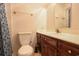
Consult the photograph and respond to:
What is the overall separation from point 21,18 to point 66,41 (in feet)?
1.84

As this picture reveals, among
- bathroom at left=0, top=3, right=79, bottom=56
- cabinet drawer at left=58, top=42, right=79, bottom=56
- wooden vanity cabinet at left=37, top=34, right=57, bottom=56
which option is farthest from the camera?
wooden vanity cabinet at left=37, top=34, right=57, bottom=56

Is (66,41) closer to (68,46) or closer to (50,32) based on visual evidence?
(68,46)

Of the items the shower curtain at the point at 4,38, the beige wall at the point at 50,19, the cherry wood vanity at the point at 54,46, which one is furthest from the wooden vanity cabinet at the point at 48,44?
the shower curtain at the point at 4,38

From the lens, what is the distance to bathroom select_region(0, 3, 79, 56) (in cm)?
123

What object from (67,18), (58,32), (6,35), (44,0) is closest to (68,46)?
(58,32)

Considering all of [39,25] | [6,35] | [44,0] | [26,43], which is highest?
[44,0]

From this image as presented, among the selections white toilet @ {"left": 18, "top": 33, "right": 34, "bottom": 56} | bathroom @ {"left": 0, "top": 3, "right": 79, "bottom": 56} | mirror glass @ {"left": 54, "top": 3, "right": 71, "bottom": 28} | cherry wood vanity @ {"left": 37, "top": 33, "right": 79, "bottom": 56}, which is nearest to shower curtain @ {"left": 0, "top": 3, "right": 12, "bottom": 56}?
bathroom @ {"left": 0, "top": 3, "right": 79, "bottom": 56}

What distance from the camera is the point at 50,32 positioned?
130cm

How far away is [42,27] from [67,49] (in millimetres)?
370

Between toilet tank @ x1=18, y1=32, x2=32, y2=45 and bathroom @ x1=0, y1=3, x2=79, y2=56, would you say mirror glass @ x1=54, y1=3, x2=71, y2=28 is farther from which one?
toilet tank @ x1=18, y1=32, x2=32, y2=45

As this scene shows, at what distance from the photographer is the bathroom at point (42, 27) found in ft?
4.04

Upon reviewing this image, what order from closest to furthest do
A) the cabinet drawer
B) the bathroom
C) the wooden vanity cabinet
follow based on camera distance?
the cabinet drawer
the bathroom
the wooden vanity cabinet

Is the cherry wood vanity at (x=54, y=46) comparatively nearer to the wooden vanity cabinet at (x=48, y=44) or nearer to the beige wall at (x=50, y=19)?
the wooden vanity cabinet at (x=48, y=44)

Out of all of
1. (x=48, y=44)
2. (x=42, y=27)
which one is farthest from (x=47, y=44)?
(x=42, y=27)
